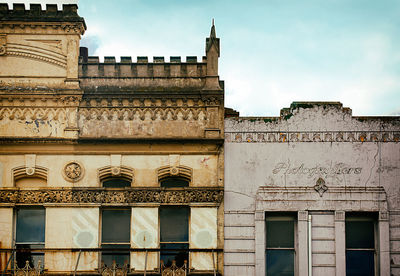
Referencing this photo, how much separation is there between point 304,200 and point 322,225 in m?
0.94

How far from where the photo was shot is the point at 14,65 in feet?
61.3

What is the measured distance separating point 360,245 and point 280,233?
2.50 metres

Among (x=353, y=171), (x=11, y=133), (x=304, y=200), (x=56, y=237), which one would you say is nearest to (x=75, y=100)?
(x=11, y=133)

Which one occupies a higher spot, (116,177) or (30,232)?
(116,177)

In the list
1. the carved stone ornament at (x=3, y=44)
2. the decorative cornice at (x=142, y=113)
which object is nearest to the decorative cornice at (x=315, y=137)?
the decorative cornice at (x=142, y=113)

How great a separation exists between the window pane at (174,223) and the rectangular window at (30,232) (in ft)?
12.4

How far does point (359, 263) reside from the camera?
58.0ft

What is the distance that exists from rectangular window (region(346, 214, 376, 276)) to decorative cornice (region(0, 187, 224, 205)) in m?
4.20

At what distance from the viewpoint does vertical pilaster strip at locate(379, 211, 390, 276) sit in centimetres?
1736

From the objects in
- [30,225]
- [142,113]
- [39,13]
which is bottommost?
[30,225]

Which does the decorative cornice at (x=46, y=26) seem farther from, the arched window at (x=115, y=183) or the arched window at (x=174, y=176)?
the arched window at (x=174, y=176)

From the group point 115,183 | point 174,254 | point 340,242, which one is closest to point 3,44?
point 115,183

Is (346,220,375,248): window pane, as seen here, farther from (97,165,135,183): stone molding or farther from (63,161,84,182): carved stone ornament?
(63,161,84,182): carved stone ornament

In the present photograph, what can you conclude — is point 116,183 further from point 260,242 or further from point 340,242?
point 340,242
